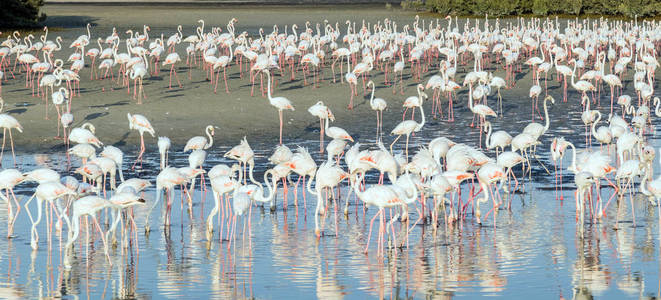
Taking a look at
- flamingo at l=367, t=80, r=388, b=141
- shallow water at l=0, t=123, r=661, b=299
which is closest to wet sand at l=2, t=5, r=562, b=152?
flamingo at l=367, t=80, r=388, b=141

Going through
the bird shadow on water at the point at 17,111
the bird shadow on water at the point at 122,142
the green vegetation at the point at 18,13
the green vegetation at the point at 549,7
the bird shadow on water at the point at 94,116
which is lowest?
the bird shadow on water at the point at 122,142

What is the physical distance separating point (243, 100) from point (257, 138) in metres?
3.33

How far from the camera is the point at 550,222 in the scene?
10938 mm

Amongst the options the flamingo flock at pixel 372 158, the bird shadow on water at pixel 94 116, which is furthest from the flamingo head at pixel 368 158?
the bird shadow on water at pixel 94 116

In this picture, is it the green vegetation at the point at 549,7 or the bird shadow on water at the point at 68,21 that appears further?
the green vegetation at the point at 549,7

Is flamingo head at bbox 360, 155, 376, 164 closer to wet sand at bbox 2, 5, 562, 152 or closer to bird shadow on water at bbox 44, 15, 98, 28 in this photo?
wet sand at bbox 2, 5, 562, 152

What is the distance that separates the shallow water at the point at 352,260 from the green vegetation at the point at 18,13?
30297 millimetres

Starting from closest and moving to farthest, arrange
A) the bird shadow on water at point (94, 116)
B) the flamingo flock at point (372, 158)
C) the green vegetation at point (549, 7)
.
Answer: the flamingo flock at point (372, 158) < the bird shadow on water at point (94, 116) < the green vegetation at point (549, 7)

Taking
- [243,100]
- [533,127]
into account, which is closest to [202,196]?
[533,127]

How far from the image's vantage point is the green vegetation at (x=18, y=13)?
131 ft

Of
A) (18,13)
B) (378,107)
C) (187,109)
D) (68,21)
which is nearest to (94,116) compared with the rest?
(187,109)

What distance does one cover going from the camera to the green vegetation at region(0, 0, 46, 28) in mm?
39938

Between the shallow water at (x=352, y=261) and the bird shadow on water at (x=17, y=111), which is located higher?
the bird shadow on water at (x=17, y=111)

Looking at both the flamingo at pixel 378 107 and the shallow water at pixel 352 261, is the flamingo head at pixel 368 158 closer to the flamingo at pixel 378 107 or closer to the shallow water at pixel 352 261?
the shallow water at pixel 352 261
